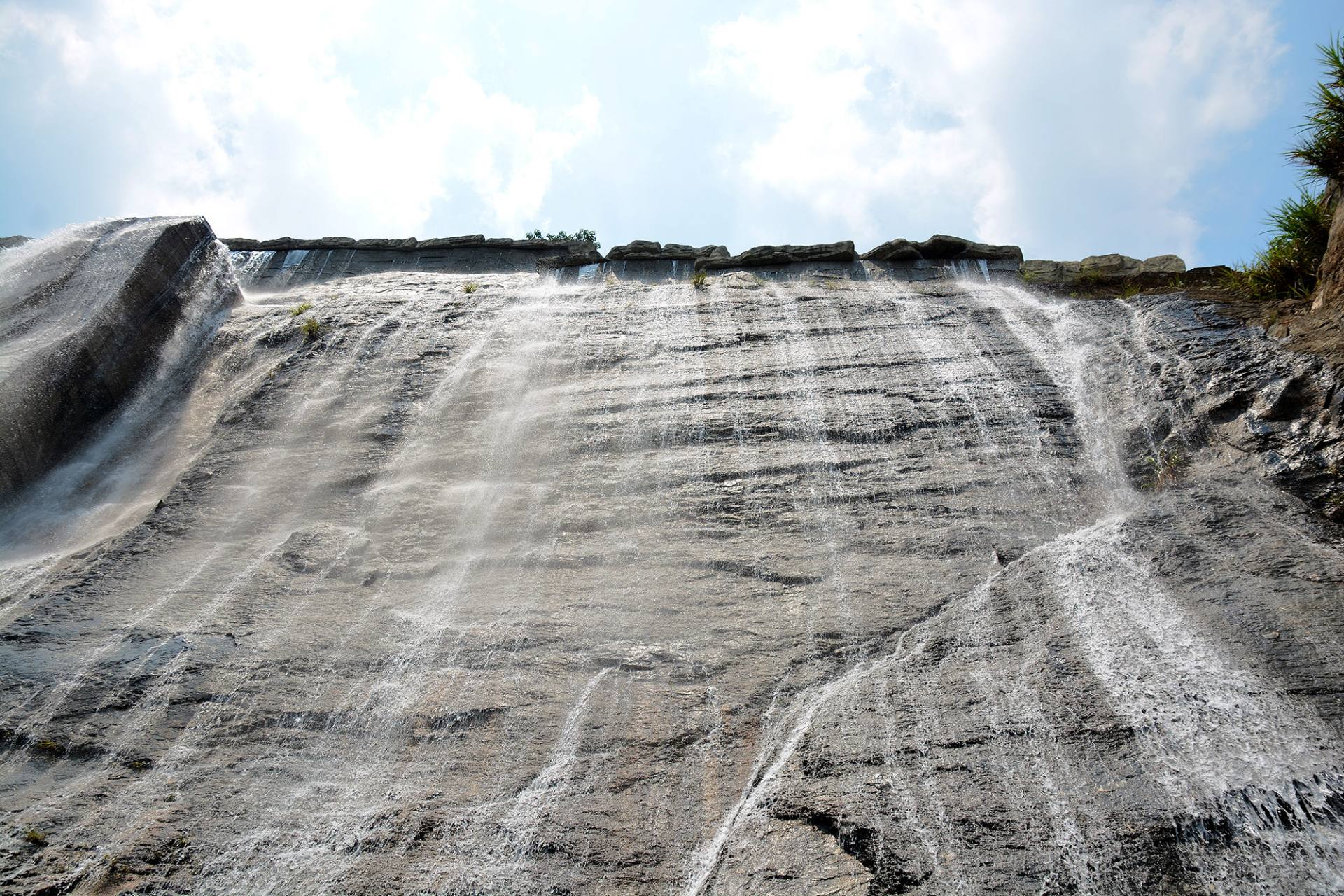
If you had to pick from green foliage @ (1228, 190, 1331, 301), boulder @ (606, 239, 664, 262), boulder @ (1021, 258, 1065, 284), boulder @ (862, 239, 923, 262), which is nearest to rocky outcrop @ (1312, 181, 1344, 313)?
green foliage @ (1228, 190, 1331, 301)

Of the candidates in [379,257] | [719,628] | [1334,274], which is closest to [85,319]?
[379,257]

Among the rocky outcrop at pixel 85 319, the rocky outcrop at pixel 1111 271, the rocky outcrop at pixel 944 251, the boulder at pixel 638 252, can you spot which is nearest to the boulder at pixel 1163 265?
the rocky outcrop at pixel 1111 271

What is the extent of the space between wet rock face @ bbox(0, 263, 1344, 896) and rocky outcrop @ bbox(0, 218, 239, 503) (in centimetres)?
97

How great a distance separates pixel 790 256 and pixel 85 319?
31.2ft

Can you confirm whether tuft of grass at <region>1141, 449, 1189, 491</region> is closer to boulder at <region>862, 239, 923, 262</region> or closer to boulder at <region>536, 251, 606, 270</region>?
boulder at <region>862, 239, 923, 262</region>

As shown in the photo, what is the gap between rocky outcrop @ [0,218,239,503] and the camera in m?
9.64

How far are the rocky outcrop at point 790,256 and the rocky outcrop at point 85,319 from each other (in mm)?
7718

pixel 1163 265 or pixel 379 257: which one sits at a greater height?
pixel 379 257

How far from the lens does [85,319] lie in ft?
35.6

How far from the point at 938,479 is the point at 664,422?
2843 mm

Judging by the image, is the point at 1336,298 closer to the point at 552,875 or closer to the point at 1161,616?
the point at 1161,616

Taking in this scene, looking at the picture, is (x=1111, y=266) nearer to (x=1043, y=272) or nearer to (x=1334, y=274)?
(x=1043, y=272)

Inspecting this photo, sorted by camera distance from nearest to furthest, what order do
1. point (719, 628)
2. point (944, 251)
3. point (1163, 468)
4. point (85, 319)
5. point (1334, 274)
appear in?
point (719, 628) < point (1163, 468) < point (1334, 274) < point (85, 319) < point (944, 251)

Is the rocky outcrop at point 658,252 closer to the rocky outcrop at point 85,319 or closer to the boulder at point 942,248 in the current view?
the boulder at point 942,248
